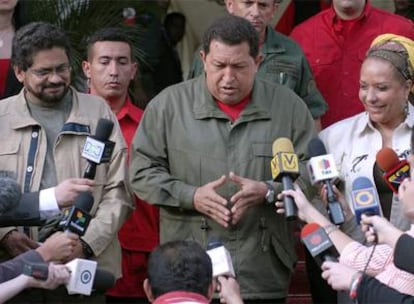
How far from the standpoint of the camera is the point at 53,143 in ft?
22.8

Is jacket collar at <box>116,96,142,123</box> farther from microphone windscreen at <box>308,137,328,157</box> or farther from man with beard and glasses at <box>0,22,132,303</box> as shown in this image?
microphone windscreen at <box>308,137,328,157</box>

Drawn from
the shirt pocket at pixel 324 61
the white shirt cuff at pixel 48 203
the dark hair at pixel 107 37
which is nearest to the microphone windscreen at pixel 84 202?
the white shirt cuff at pixel 48 203

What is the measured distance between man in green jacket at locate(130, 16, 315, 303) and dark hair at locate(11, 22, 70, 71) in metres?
0.61

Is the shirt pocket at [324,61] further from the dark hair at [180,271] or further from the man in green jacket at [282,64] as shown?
the dark hair at [180,271]

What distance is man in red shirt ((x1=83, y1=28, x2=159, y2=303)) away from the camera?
7.57 meters

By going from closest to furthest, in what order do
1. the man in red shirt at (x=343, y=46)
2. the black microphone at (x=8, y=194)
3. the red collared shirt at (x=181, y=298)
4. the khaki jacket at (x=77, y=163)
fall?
the red collared shirt at (x=181, y=298) → the black microphone at (x=8, y=194) → the khaki jacket at (x=77, y=163) → the man in red shirt at (x=343, y=46)

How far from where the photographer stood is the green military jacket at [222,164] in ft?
22.8

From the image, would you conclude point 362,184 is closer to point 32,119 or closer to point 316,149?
point 316,149

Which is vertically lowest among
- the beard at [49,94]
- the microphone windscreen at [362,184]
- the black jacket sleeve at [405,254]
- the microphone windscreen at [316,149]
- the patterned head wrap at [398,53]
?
the black jacket sleeve at [405,254]

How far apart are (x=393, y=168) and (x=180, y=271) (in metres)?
1.20

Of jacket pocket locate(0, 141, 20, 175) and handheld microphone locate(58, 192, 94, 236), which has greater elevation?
jacket pocket locate(0, 141, 20, 175)

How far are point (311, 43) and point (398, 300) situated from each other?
117 inches

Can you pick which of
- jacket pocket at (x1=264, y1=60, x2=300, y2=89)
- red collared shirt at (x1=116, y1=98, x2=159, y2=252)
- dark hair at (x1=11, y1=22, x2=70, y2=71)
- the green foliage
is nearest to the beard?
dark hair at (x1=11, y1=22, x2=70, y2=71)

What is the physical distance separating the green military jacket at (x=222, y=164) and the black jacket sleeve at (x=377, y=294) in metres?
1.37
